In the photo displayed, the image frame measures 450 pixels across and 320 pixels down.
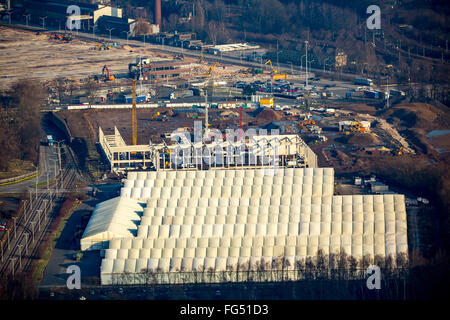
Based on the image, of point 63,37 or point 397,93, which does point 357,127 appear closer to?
point 397,93

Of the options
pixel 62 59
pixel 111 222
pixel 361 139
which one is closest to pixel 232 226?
pixel 111 222

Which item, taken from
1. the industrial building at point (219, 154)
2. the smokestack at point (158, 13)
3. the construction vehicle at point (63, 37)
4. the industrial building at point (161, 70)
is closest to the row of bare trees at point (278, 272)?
the industrial building at point (219, 154)

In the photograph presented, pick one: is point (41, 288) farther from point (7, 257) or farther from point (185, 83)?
point (185, 83)

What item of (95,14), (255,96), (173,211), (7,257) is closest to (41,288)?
(7,257)

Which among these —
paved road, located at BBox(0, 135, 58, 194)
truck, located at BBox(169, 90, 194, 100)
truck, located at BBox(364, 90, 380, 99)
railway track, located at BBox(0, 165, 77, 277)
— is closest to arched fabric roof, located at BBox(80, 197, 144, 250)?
railway track, located at BBox(0, 165, 77, 277)

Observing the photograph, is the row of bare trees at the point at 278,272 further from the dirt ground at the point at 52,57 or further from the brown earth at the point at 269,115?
the dirt ground at the point at 52,57
